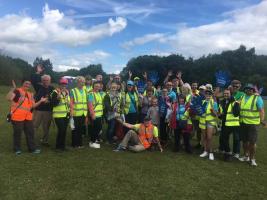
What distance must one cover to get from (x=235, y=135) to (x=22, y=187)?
618cm

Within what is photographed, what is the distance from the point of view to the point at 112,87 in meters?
11.3

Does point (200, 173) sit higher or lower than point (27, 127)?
lower

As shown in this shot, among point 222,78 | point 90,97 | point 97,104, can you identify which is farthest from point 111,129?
point 222,78

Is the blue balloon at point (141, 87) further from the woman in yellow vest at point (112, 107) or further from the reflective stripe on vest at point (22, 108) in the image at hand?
the reflective stripe on vest at point (22, 108)

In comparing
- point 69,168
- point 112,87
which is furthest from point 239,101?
point 69,168

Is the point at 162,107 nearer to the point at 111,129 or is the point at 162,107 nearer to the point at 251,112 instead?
the point at 111,129

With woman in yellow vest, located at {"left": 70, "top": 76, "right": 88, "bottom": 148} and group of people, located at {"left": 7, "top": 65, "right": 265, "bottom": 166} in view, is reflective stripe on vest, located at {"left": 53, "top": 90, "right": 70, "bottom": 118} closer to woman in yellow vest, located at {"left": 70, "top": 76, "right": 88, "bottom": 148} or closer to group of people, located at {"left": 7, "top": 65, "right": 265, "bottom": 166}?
group of people, located at {"left": 7, "top": 65, "right": 265, "bottom": 166}

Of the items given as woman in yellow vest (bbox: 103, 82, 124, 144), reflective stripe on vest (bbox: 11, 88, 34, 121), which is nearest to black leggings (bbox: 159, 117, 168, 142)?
woman in yellow vest (bbox: 103, 82, 124, 144)

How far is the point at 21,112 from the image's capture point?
359 inches

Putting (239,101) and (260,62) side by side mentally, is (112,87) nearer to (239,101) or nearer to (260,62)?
(239,101)

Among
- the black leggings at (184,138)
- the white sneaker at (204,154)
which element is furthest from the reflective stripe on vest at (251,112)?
the black leggings at (184,138)

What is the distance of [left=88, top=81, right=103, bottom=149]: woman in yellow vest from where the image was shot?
10.4 m

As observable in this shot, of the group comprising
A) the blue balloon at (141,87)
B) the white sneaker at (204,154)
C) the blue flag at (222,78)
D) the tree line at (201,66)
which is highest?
the tree line at (201,66)

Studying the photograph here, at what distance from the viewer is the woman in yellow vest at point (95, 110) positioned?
408 inches
